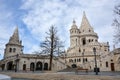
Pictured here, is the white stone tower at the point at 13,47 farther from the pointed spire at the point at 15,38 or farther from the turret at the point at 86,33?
the turret at the point at 86,33

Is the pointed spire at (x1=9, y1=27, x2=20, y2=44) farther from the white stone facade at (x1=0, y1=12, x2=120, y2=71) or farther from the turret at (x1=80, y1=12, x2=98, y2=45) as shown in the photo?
the turret at (x1=80, y1=12, x2=98, y2=45)

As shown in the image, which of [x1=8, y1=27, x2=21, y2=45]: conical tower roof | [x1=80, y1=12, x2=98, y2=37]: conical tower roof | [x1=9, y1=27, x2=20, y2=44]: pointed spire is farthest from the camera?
[x1=80, y1=12, x2=98, y2=37]: conical tower roof

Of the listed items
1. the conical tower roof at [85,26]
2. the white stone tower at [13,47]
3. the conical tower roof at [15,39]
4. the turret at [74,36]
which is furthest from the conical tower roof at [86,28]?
the conical tower roof at [15,39]

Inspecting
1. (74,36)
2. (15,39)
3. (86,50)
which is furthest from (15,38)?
(86,50)

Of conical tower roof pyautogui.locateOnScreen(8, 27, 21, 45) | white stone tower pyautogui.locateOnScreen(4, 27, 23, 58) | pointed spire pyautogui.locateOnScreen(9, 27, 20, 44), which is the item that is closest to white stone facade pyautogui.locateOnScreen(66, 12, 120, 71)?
white stone tower pyautogui.locateOnScreen(4, 27, 23, 58)

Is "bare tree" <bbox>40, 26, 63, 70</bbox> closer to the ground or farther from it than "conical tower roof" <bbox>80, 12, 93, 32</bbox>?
closer to the ground

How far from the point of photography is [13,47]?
84562mm

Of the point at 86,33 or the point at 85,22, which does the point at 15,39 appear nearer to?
the point at 86,33

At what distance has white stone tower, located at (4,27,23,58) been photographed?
83500mm

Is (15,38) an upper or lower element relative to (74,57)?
upper

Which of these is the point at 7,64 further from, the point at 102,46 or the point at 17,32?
the point at 102,46

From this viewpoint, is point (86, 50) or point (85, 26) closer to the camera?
point (86, 50)

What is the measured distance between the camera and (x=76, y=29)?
9344 cm

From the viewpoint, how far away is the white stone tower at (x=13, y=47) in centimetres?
8350
